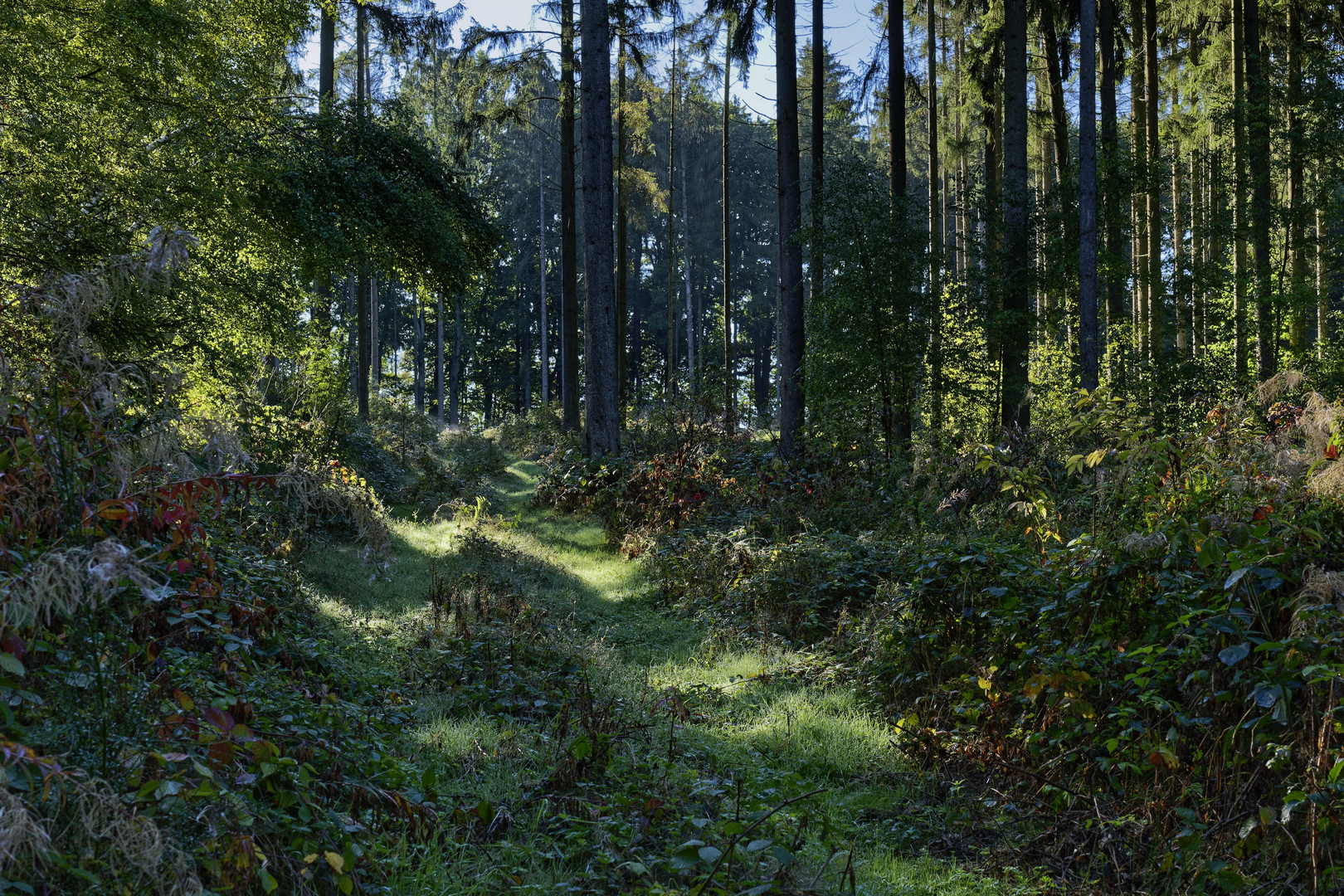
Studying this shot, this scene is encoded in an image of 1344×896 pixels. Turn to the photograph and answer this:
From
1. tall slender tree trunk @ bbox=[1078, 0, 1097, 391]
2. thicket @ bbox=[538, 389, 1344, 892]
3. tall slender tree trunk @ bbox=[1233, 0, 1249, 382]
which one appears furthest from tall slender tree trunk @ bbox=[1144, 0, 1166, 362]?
thicket @ bbox=[538, 389, 1344, 892]

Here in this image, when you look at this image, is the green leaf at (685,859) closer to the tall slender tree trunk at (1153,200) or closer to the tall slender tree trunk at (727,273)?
the tall slender tree trunk at (727,273)

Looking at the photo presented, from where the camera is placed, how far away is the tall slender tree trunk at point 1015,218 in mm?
13320

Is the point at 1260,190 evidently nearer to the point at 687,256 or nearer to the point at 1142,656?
the point at 1142,656

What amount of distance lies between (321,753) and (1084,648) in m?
3.91

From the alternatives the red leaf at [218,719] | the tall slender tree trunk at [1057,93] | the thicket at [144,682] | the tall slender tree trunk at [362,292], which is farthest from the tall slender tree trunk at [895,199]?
the tall slender tree trunk at [362,292]

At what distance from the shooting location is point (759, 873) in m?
3.28

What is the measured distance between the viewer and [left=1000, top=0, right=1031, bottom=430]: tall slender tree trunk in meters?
13.3

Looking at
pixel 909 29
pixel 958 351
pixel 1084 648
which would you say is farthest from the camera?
pixel 909 29

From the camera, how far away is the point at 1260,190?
17875mm

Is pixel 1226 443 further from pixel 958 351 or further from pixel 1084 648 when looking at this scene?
pixel 958 351

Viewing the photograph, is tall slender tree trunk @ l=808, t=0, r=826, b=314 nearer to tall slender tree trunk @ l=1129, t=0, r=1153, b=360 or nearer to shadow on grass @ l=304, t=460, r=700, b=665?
shadow on grass @ l=304, t=460, r=700, b=665

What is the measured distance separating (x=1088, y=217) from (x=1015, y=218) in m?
1.19

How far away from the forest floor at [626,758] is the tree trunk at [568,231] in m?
14.0

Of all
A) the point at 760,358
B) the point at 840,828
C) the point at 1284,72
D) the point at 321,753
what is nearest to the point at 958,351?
the point at 840,828
